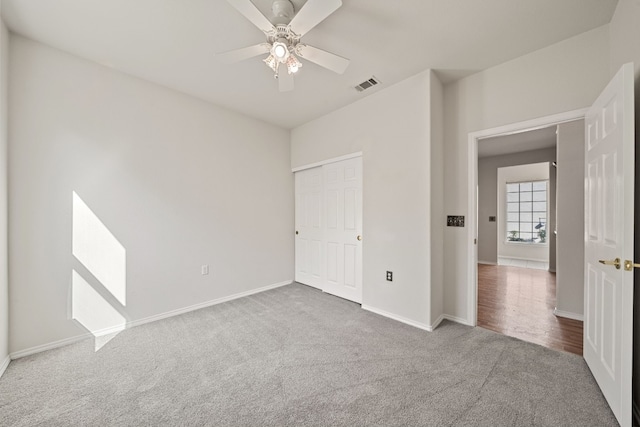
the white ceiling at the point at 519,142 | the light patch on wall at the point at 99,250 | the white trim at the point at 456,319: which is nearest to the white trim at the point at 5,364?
the light patch on wall at the point at 99,250

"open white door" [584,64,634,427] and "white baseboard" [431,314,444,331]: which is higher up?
"open white door" [584,64,634,427]

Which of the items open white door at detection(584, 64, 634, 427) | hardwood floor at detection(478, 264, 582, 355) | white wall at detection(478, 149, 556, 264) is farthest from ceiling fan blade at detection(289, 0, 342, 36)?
white wall at detection(478, 149, 556, 264)

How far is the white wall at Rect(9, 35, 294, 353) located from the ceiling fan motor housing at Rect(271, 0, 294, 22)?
6.41 feet

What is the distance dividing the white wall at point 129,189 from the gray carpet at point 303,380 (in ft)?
1.71

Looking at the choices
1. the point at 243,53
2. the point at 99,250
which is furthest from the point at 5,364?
the point at 243,53

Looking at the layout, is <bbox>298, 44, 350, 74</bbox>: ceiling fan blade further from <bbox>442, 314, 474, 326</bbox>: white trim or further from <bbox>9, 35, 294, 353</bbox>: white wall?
<bbox>442, 314, 474, 326</bbox>: white trim

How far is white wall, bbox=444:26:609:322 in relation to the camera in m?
2.10

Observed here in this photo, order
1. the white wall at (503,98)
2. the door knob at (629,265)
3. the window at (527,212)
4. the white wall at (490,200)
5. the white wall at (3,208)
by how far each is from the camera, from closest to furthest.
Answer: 1. the door knob at (629,265)
2. the white wall at (3,208)
3. the white wall at (503,98)
4. the white wall at (490,200)
5. the window at (527,212)

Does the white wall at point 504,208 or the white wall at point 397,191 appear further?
the white wall at point 504,208

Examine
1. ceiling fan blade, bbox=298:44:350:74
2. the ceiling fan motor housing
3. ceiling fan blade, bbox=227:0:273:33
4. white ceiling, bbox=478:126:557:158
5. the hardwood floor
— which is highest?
white ceiling, bbox=478:126:557:158

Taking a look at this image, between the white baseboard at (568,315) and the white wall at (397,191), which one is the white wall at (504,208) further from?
the white wall at (397,191)

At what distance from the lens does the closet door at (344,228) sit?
3467mm

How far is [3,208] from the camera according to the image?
Answer: 2008 millimetres

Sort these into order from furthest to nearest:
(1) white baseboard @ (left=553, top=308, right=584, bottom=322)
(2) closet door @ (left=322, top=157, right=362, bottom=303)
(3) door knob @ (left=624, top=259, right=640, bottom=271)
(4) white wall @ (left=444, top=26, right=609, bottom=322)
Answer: (2) closet door @ (left=322, top=157, right=362, bottom=303)
(1) white baseboard @ (left=553, top=308, right=584, bottom=322)
(4) white wall @ (left=444, top=26, right=609, bottom=322)
(3) door knob @ (left=624, top=259, right=640, bottom=271)
